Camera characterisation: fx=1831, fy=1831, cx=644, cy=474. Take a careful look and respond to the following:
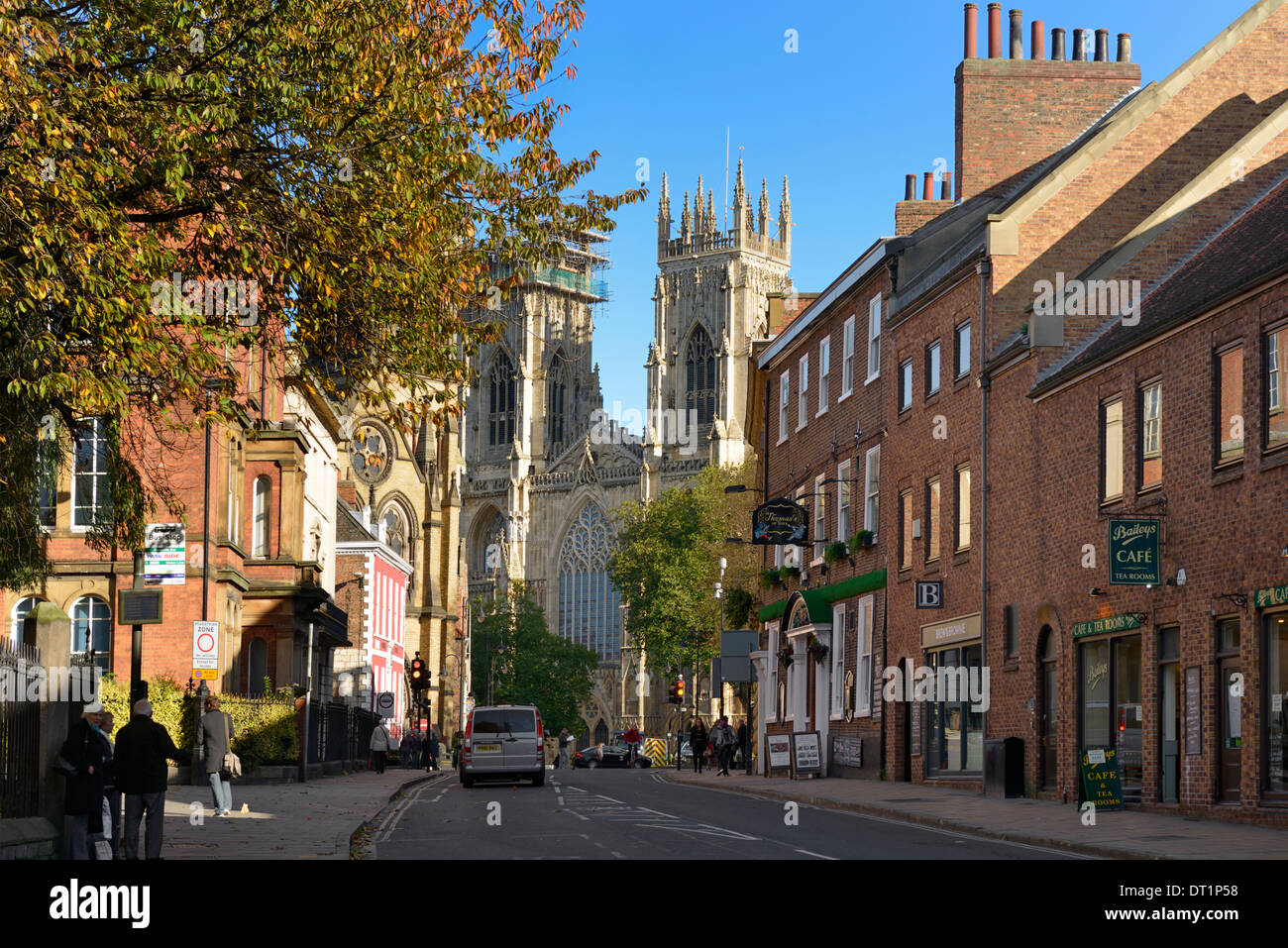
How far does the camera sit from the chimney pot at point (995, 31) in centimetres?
3884

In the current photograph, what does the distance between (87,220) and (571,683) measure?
105m

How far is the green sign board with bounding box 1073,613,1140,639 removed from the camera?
25.7m

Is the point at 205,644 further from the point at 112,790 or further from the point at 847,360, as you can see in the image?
the point at 847,360

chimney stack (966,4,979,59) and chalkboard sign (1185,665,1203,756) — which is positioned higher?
chimney stack (966,4,979,59)

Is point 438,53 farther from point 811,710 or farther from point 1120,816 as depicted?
point 811,710

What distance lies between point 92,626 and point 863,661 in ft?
54.5

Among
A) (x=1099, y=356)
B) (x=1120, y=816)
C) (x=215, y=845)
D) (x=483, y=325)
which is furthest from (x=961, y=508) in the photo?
(x=215, y=845)

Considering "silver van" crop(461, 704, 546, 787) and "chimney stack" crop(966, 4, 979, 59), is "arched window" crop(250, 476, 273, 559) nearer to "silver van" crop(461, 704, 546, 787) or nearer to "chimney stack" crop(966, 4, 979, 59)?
A: "silver van" crop(461, 704, 546, 787)

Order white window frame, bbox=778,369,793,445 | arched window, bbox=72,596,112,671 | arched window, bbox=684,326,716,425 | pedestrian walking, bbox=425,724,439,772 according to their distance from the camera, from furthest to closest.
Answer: arched window, bbox=684,326,716,425 < pedestrian walking, bbox=425,724,439,772 < white window frame, bbox=778,369,793,445 < arched window, bbox=72,596,112,671

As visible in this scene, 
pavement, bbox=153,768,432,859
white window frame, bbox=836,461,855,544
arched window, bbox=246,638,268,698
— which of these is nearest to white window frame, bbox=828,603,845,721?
white window frame, bbox=836,461,855,544

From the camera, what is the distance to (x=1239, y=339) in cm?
2312

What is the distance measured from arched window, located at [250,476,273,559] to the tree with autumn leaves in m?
26.2

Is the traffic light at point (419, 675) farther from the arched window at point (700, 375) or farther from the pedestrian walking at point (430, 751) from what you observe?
the arched window at point (700, 375)

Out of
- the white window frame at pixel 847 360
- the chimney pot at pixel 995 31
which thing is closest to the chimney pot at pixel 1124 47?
the chimney pot at pixel 995 31
